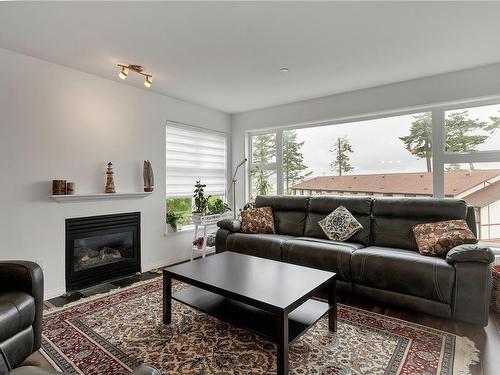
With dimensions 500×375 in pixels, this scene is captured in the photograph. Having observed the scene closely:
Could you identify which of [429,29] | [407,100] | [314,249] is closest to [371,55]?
[429,29]

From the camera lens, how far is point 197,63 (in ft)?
9.59

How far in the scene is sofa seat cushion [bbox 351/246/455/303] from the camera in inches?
89.4

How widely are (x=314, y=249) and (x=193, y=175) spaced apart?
2408 mm

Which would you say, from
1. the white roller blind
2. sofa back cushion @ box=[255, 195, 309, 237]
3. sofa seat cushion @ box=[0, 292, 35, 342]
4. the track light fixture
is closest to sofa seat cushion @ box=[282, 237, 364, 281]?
sofa back cushion @ box=[255, 195, 309, 237]

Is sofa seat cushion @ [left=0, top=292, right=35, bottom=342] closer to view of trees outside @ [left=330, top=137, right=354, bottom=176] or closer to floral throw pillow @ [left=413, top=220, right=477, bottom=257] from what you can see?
floral throw pillow @ [left=413, top=220, right=477, bottom=257]

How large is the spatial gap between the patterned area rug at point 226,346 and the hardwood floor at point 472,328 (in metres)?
0.06

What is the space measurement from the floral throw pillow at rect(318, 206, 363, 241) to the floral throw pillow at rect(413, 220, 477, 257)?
66 centimetres

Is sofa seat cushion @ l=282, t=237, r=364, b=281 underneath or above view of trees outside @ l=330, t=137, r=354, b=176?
underneath

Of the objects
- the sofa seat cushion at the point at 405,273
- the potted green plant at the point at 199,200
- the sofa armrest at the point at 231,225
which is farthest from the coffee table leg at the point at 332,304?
the potted green plant at the point at 199,200

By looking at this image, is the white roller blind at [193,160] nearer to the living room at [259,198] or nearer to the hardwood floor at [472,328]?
the living room at [259,198]

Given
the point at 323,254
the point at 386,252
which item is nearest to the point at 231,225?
the point at 323,254

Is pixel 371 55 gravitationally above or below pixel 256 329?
above

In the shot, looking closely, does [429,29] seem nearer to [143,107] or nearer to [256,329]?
[256,329]

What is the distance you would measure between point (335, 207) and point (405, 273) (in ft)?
4.12
